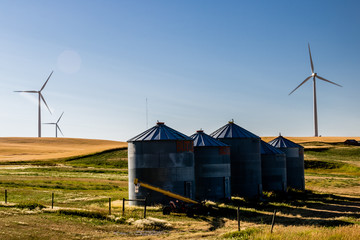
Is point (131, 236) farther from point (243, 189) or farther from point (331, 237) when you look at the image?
point (243, 189)

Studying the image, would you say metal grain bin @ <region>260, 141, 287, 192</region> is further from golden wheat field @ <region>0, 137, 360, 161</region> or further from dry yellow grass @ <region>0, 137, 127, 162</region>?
golden wheat field @ <region>0, 137, 360, 161</region>

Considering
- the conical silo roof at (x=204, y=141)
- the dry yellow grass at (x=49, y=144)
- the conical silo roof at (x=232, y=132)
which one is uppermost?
the dry yellow grass at (x=49, y=144)

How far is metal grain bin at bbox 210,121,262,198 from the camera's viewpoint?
4431cm

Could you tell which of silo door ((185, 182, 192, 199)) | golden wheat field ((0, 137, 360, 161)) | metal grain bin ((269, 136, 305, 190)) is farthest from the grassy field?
golden wheat field ((0, 137, 360, 161))

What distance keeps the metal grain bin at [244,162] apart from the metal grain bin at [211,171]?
4083 mm

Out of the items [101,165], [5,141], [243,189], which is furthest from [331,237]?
[5,141]

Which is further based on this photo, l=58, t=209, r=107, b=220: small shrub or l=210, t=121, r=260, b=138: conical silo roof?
l=210, t=121, r=260, b=138: conical silo roof

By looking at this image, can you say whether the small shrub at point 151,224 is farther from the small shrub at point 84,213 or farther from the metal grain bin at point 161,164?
the metal grain bin at point 161,164

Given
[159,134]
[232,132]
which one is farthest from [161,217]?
[232,132]

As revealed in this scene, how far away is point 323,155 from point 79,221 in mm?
79728

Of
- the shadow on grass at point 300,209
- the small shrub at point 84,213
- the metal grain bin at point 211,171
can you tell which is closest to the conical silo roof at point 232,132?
the metal grain bin at point 211,171

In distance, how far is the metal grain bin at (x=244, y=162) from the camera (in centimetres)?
4431

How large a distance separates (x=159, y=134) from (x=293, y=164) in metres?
24.9

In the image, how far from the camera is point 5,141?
150 metres
